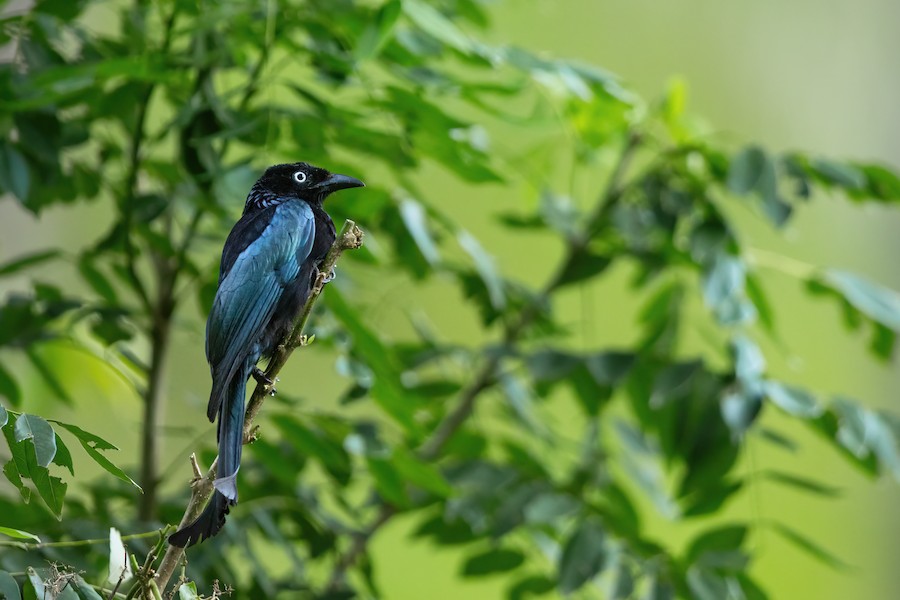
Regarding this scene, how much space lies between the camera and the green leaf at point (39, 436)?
985mm

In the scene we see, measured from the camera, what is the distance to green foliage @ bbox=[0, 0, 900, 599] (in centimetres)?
162

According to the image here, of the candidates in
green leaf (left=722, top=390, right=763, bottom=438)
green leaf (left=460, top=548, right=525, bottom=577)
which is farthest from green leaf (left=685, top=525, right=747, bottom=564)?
green leaf (left=460, top=548, right=525, bottom=577)

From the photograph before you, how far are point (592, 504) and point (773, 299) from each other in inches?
115

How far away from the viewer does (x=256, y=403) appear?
1.04 meters

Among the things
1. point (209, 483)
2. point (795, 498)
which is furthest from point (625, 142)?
point (795, 498)

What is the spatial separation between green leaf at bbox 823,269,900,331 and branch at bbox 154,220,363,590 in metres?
1.29

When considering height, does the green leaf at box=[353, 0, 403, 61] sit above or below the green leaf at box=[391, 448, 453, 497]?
above

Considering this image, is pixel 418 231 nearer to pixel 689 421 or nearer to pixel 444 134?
pixel 444 134

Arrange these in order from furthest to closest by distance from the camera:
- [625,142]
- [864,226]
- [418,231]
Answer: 1. [864,226]
2. [625,142]
3. [418,231]

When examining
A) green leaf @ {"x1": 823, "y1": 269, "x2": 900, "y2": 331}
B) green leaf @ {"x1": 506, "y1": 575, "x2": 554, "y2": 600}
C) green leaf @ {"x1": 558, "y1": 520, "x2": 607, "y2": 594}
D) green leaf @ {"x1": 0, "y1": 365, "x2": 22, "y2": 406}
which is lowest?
green leaf @ {"x1": 506, "y1": 575, "x2": 554, "y2": 600}

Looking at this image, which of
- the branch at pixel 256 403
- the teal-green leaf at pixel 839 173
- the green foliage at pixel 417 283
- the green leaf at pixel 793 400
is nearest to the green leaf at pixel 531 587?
the green foliage at pixel 417 283

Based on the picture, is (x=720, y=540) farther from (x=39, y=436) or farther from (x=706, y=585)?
(x=39, y=436)

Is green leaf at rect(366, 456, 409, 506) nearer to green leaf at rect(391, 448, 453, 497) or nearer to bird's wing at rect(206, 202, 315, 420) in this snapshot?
green leaf at rect(391, 448, 453, 497)

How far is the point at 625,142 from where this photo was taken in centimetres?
236
